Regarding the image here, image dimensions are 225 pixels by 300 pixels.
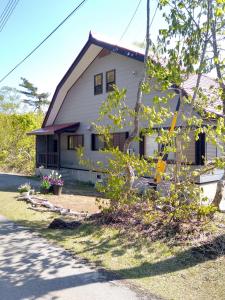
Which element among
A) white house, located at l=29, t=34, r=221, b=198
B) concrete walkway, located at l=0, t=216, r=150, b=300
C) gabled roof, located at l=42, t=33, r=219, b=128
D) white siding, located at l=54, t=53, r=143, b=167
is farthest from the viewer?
white siding, located at l=54, t=53, r=143, b=167

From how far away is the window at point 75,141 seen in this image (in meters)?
18.7

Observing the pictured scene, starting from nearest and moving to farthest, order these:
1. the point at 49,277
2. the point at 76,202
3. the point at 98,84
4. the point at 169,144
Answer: the point at 49,277, the point at 169,144, the point at 76,202, the point at 98,84

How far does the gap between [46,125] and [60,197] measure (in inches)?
385

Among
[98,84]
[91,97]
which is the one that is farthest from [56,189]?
[98,84]

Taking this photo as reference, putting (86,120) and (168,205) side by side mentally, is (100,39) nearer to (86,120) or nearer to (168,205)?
(86,120)

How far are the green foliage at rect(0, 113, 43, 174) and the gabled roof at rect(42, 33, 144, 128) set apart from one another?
11.5ft

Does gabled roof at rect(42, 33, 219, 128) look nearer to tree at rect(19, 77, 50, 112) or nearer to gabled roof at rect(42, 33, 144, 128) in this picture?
gabled roof at rect(42, 33, 144, 128)

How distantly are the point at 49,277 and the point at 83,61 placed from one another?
557 inches

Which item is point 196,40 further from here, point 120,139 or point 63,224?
point 120,139

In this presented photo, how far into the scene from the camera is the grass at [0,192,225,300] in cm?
441

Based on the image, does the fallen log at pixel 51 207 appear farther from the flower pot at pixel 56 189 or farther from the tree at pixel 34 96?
the tree at pixel 34 96

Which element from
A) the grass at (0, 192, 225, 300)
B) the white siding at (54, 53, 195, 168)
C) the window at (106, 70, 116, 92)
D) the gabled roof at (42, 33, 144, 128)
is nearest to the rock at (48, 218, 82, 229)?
the grass at (0, 192, 225, 300)

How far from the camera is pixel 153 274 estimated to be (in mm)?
4914

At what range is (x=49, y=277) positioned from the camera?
4805mm
